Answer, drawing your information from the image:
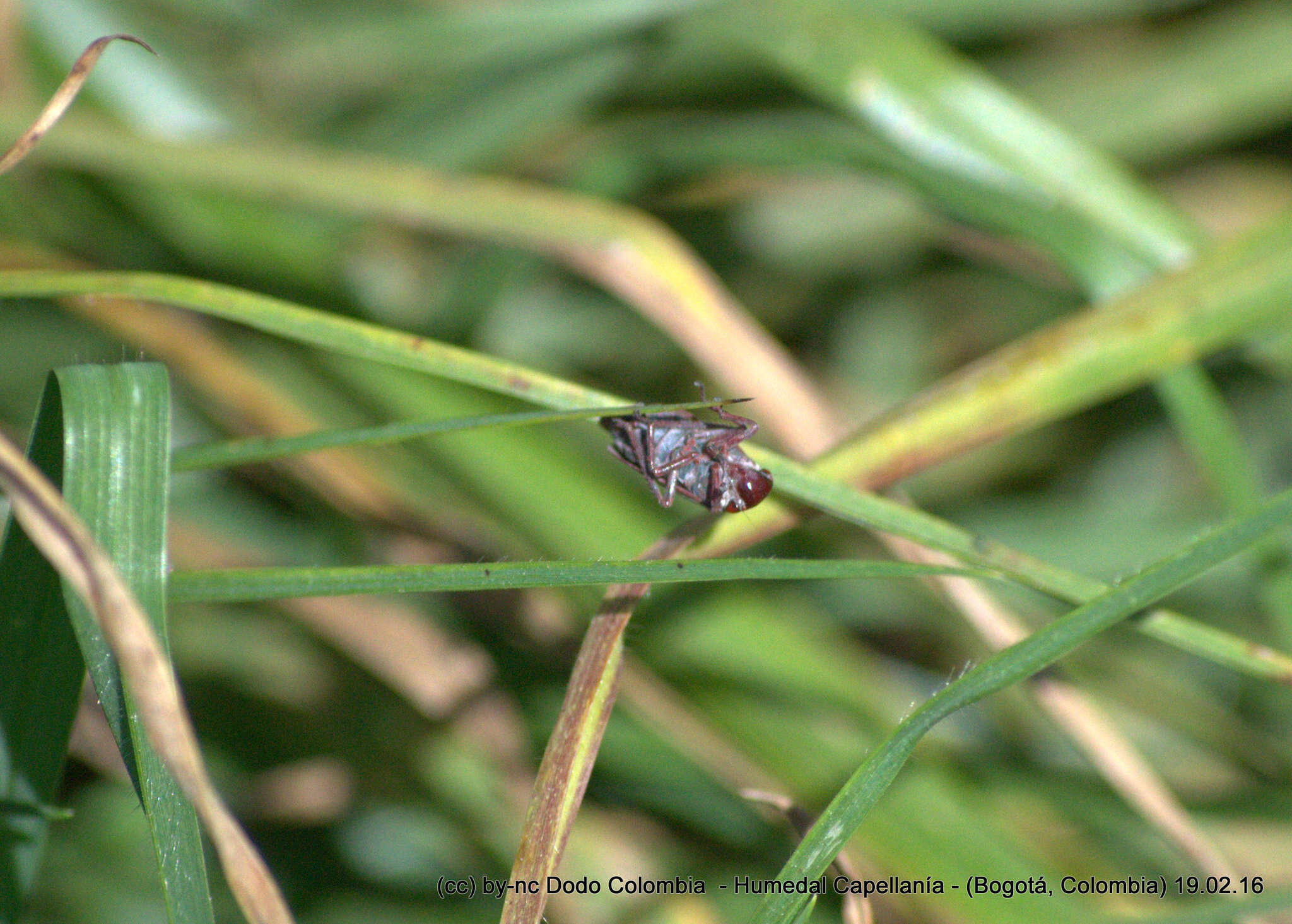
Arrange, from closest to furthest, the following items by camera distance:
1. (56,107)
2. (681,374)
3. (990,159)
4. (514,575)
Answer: (514,575) → (56,107) → (990,159) → (681,374)

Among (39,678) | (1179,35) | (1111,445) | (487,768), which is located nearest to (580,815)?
(487,768)

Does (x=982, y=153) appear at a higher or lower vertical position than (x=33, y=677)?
higher

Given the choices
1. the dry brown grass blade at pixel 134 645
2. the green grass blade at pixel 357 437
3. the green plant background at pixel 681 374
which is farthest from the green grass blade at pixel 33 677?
the green plant background at pixel 681 374

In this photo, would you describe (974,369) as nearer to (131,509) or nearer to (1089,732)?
(1089,732)

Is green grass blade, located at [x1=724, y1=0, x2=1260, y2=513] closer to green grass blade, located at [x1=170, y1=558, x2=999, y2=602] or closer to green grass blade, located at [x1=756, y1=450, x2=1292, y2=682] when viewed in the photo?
green grass blade, located at [x1=756, y1=450, x2=1292, y2=682]

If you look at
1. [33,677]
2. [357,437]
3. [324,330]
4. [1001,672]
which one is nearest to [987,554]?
[1001,672]

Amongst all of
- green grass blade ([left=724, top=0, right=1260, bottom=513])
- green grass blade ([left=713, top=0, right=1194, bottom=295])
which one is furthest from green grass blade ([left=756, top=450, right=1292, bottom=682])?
green grass blade ([left=713, top=0, right=1194, bottom=295])

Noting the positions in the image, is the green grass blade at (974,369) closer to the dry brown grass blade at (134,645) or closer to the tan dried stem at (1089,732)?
the tan dried stem at (1089,732)
